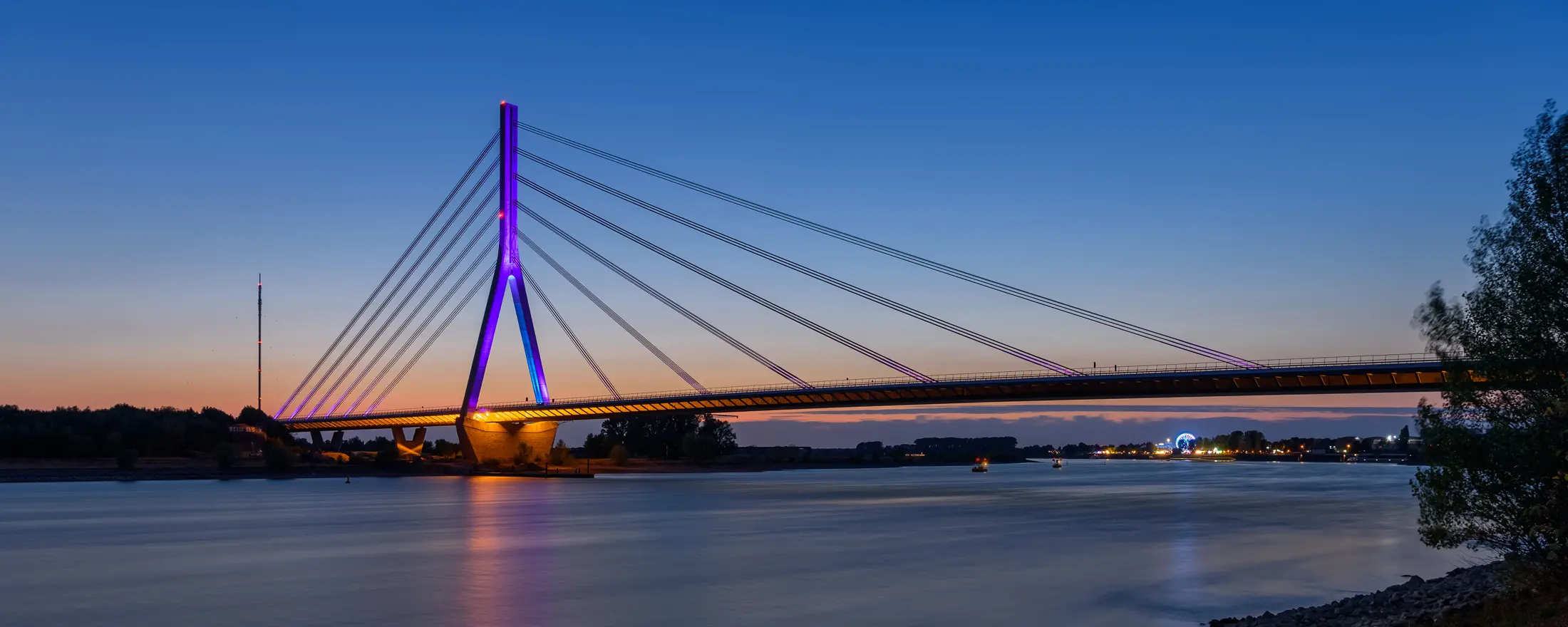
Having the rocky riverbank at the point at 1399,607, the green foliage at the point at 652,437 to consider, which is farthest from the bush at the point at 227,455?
the rocky riverbank at the point at 1399,607

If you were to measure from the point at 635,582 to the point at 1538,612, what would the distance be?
1809 cm

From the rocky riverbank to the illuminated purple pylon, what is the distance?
6497 cm

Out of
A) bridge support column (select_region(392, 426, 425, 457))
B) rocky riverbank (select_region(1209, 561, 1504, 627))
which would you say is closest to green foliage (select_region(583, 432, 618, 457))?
bridge support column (select_region(392, 426, 425, 457))

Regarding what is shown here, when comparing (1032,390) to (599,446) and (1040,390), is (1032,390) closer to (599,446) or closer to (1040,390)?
(1040,390)

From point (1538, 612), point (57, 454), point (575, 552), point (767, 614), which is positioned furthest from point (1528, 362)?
→ point (57, 454)

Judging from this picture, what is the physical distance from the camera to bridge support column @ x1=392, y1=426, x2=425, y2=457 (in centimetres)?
11481

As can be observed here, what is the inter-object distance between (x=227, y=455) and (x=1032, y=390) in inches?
2630

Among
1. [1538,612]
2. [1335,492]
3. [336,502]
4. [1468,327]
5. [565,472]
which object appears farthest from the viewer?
[565,472]

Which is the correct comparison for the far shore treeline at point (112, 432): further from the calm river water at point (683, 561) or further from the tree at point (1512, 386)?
the tree at point (1512, 386)

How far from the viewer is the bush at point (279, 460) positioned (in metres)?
101

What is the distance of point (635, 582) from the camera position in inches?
1080

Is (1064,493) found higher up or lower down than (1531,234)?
lower down

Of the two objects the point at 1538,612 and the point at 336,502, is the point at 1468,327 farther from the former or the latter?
the point at 336,502

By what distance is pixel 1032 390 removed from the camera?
252ft
